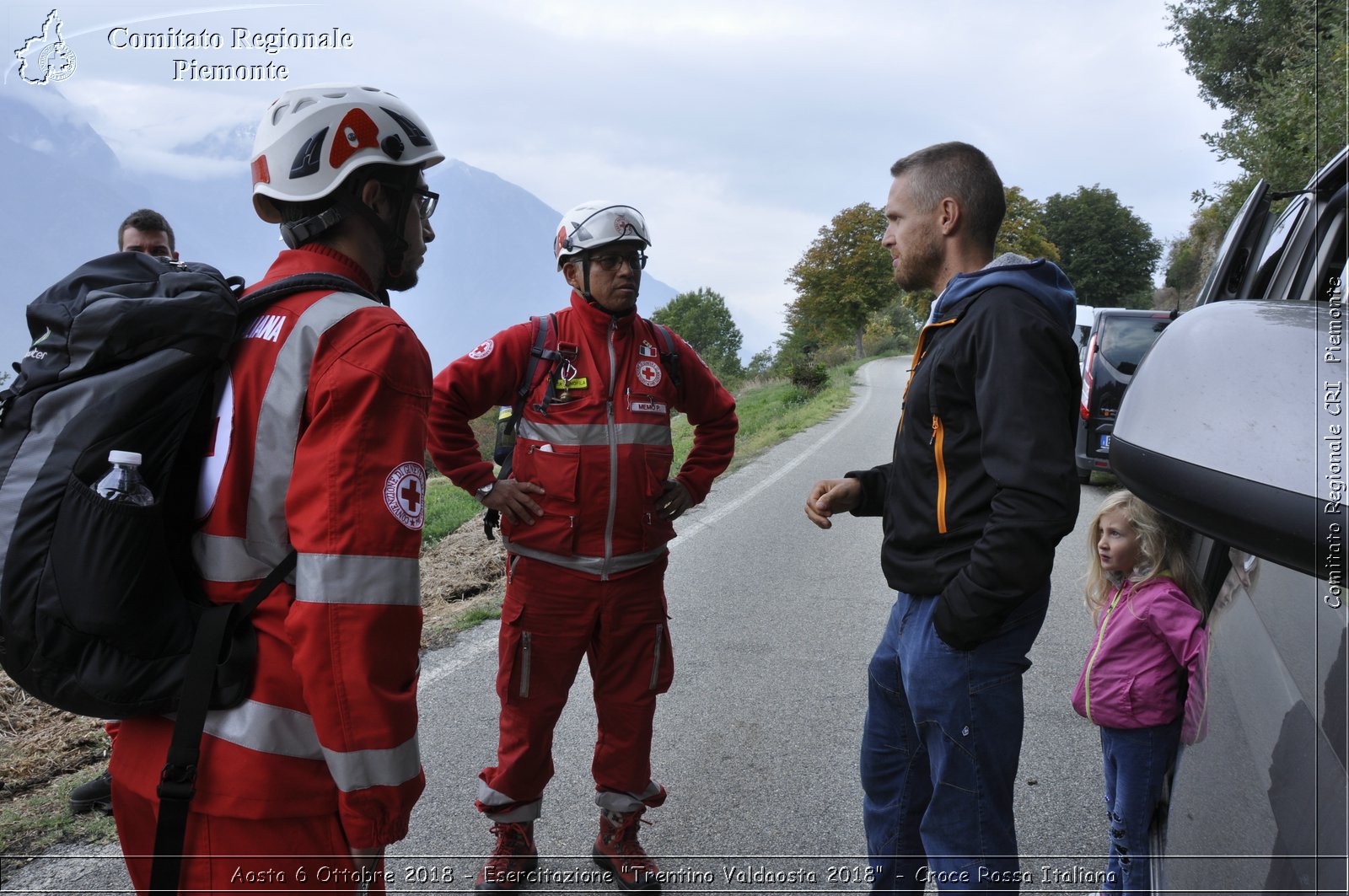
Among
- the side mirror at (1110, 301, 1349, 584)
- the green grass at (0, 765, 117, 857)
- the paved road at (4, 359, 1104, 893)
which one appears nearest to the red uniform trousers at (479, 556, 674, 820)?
the paved road at (4, 359, 1104, 893)

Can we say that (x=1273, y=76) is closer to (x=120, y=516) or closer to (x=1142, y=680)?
(x=1142, y=680)

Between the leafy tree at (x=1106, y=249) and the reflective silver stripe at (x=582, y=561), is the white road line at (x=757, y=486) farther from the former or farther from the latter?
the leafy tree at (x=1106, y=249)

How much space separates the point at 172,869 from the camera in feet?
5.71

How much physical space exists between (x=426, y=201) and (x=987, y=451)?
1571 millimetres

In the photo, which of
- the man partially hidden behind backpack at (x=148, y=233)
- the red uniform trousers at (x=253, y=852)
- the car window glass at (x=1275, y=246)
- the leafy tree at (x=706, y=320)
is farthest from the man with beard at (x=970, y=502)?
the leafy tree at (x=706, y=320)

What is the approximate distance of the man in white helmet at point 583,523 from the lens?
3.23 meters

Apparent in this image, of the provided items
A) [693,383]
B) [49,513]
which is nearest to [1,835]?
[49,513]

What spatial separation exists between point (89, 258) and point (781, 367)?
34.5m

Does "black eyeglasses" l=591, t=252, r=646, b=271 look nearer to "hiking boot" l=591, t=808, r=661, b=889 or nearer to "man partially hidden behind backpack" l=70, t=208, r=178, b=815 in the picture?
"hiking boot" l=591, t=808, r=661, b=889

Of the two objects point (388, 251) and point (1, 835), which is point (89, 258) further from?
point (1, 835)

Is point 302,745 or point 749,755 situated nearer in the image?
point 302,745

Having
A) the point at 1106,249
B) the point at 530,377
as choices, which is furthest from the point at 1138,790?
the point at 1106,249

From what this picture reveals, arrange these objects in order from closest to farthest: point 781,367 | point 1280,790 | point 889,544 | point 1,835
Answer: point 1280,790 < point 889,544 < point 1,835 < point 781,367

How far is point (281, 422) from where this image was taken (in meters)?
1.81
